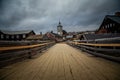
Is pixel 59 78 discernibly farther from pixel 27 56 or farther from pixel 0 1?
pixel 0 1

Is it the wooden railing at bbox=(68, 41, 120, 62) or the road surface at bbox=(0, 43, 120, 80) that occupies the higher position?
the wooden railing at bbox=(68, 41, 120, 62)

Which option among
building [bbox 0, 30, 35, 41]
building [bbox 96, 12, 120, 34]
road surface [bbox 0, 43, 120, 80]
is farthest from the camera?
building [bbox 0, 30, 35, 41]

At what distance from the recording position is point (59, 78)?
2.43 meters

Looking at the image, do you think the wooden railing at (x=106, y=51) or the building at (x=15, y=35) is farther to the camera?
the building at (x=15, y=35)

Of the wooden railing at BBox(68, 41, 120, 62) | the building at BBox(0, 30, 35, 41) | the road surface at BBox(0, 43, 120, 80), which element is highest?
the building at BBox(0, 30, 35, 41)

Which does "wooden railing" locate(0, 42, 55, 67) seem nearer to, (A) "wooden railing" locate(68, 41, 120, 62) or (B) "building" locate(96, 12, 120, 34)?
(A) "wooden railing" locate(68, 41, 120, 62)

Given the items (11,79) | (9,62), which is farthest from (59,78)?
Result: (9,62)

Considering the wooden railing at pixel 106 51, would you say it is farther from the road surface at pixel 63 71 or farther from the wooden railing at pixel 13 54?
the wooden railing at pixel 13 54

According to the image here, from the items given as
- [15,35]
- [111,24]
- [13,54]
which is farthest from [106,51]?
[15,35]

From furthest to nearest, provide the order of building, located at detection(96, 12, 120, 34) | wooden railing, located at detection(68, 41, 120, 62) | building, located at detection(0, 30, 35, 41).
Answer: building, located at detection(0, 30, 35, 41) → building, located at detection(96, 12, 120, 34) → wooden railing, located at detection(68, 41, 120, 62)

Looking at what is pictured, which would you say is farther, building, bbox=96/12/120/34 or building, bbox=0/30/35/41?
building, bbox=0/30/35/41

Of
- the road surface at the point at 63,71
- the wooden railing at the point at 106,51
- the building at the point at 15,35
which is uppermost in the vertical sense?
the building at the point at 15,35

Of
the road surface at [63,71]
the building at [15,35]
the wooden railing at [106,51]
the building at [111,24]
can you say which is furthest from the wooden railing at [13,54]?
the building at [15,35]

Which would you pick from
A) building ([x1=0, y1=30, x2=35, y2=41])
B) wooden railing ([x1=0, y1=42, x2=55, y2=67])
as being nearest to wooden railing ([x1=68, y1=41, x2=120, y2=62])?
wooden railing ([x1=0, y1=42, x2=55, y2=67])
